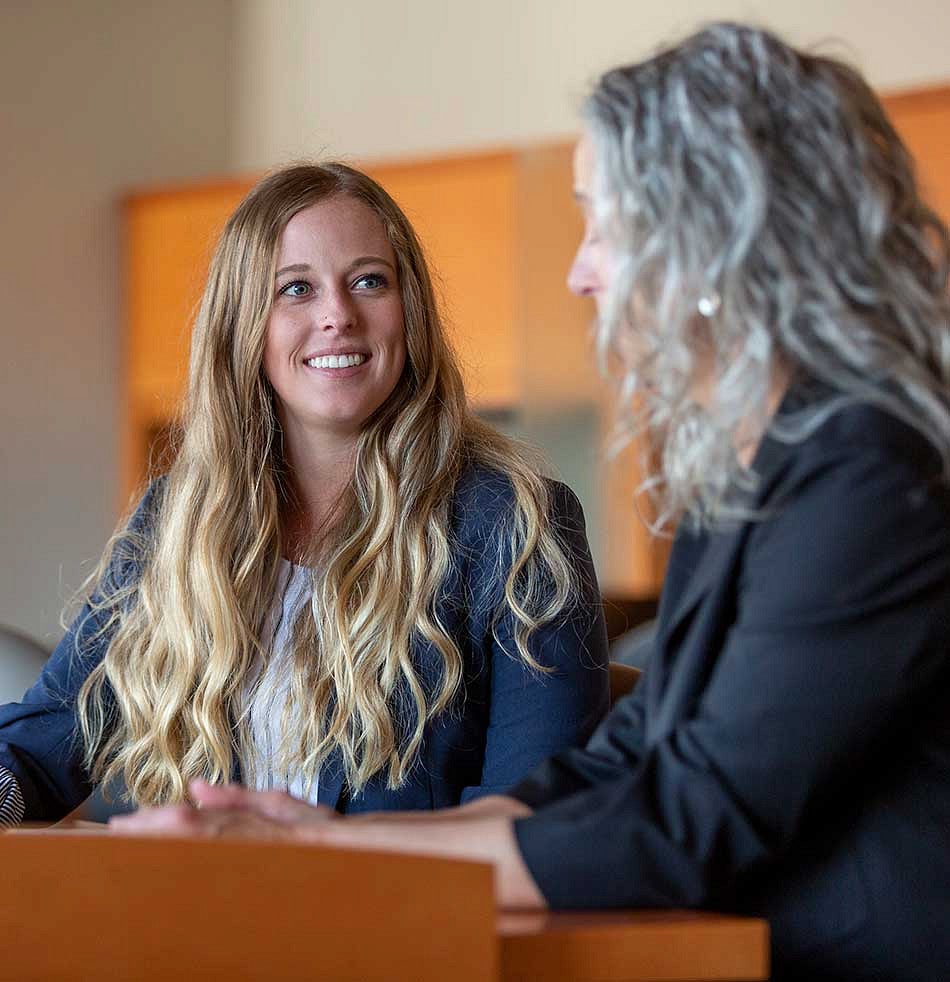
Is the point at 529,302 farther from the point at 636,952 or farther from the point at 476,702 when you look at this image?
the point at 636,952

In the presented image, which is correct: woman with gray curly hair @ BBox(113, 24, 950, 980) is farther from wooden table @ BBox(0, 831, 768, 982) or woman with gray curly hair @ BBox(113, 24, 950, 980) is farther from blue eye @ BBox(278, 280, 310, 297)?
blue eye @ BBox(278, 280, 310, 297)

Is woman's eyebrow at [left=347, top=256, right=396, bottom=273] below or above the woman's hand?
above

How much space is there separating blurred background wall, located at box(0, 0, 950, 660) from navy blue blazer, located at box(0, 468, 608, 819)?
3.23 m

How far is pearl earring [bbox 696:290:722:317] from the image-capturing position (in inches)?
47.3

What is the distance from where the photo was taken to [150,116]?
5934 mm

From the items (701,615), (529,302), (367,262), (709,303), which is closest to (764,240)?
(709,303)

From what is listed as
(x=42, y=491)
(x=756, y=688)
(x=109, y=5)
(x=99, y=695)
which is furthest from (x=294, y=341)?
(x=109, y=5)

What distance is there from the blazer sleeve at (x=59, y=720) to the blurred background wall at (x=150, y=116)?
10.2 ft

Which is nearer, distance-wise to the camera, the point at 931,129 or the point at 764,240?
the point at 764,240

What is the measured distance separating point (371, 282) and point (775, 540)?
1.12m

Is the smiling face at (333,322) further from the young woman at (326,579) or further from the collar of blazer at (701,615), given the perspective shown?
the collar of blazer at (701,615)

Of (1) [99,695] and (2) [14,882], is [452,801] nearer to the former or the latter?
(1) [99,695]

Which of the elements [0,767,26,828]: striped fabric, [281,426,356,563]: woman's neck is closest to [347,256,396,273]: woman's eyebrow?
[281,426,356,563]: woman's neck

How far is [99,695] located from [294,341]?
21.7 inches
